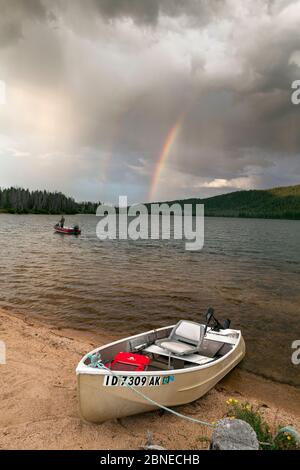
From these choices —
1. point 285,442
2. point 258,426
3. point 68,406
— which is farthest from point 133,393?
point 285,442

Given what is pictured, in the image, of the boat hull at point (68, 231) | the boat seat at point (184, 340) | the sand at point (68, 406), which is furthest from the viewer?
the boat hull at point (68, 231)

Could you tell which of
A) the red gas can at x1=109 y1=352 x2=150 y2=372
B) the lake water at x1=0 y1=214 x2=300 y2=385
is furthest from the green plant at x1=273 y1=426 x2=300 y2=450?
the lake water at x1=0 y1=214 x2=300 y2=385

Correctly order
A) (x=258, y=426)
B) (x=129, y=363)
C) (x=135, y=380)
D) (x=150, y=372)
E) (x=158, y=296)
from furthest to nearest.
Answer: (x=158, y=296) → (x=129, y=363) → (x=150, y=372) → (x=135, y=380) → (x=258, y=426)

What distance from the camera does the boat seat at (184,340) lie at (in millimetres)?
10266

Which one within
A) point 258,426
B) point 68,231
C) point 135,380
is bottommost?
point 258,426

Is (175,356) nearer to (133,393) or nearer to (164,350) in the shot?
(164,350)

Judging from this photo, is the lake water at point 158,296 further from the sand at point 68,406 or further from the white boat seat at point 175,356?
the white boat seat at point 175,356

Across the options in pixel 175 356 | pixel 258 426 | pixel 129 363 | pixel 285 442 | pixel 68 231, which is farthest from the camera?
pixel 68 231

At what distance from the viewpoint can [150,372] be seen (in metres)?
8.08

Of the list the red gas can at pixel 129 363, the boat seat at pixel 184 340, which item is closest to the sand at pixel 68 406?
the red gas can at pixel 129 363

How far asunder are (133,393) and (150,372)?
0.69 metres

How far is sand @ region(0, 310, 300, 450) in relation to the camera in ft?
24.6
